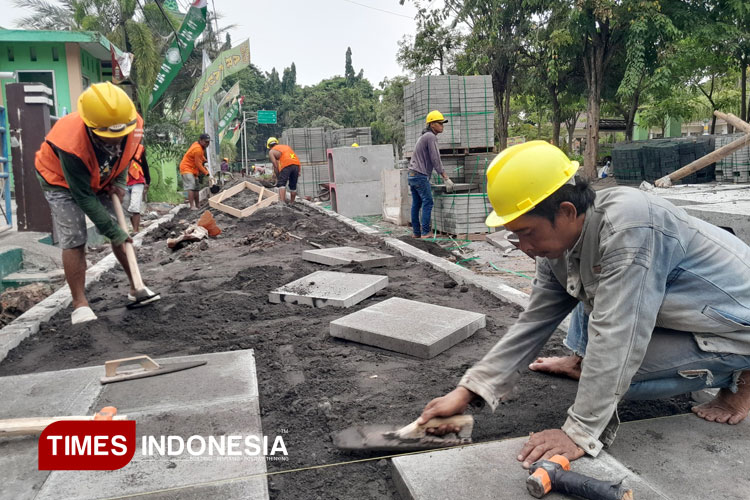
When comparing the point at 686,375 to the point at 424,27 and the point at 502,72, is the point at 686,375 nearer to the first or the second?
the point at 502,72

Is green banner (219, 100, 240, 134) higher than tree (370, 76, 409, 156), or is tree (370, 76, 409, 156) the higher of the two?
tree (370, 76, 409, 156)

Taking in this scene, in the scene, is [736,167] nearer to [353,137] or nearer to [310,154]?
[353,137]

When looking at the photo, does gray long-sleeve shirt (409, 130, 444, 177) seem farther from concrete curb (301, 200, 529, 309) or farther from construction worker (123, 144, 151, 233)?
construction worker (123, 144, 151, 233)

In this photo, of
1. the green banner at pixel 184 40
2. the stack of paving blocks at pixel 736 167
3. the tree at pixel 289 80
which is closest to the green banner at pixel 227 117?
the green banner at pixel 184 40

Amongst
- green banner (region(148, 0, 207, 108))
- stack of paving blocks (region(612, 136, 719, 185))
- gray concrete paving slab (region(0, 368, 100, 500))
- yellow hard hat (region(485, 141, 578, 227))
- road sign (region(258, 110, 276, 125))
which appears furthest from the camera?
road sign (region(258, 110, 276, 125))

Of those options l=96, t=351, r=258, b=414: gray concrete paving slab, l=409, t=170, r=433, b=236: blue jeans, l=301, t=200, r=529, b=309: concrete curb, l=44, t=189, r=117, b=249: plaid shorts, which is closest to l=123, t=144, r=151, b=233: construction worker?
l=409, t=170, r=433, b=236: blue jeans

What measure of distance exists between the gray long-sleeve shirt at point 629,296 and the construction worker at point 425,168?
21.4 feet

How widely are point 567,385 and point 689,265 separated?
3.33 feet

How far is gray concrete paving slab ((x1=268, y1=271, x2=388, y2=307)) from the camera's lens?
436cm

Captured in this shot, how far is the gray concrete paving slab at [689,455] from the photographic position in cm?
180

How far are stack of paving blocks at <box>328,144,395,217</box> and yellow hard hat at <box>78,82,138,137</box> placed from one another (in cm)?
954

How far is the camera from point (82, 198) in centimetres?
397

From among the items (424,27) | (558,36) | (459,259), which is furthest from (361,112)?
(459,259)

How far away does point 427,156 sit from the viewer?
865 centimetres
